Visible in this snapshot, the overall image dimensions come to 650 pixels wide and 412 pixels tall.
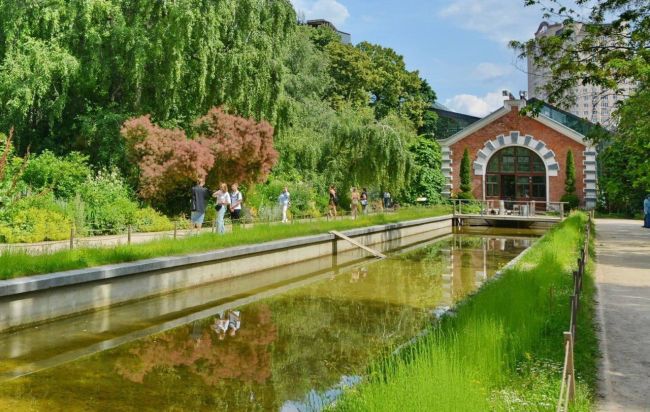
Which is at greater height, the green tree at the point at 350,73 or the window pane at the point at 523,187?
the green tree at the point at 350,73

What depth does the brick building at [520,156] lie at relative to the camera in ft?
Result: 129

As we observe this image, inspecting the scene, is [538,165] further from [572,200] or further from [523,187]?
[572,200]

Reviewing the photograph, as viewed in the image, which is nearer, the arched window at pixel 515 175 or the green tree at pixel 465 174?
the arched window at pixel 515 175

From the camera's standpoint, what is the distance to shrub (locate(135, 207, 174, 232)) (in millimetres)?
17031

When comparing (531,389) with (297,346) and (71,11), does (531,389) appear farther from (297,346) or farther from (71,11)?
(71,11)

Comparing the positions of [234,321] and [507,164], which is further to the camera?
[507,164]

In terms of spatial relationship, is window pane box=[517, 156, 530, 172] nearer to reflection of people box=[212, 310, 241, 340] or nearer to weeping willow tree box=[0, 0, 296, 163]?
weeping willow tree box=[0, 0, 296, 163]

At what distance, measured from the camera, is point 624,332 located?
6918mm

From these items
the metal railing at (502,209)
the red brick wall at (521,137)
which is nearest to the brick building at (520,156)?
the red brick wall at (521,137)

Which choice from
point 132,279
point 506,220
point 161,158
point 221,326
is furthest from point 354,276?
point 506,220

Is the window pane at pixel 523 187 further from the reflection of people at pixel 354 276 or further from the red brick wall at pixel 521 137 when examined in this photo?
the reflection of people at pixel 354 276

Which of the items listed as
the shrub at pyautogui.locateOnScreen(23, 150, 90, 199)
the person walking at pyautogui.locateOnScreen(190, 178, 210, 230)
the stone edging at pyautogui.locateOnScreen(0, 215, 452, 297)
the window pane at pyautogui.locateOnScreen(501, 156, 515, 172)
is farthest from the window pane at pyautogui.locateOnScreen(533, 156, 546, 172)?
the shrub at pyautogui.locateOnScreen(23, 150, 90, 199)

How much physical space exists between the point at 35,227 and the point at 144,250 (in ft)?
13.8

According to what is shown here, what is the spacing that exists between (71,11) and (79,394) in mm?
17128
